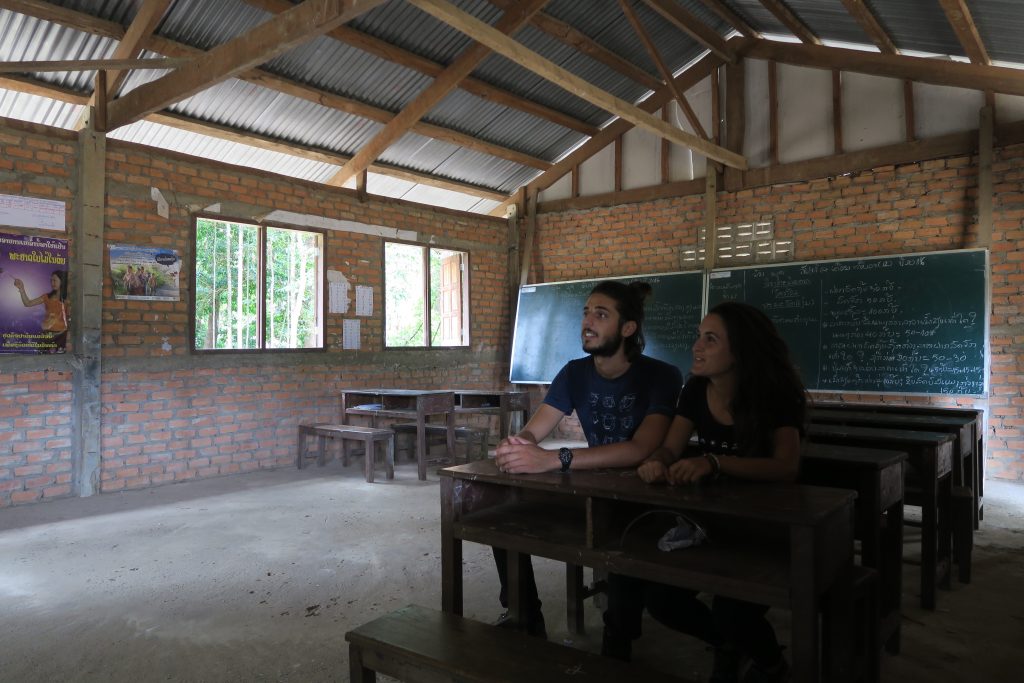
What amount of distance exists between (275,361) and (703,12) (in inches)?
220

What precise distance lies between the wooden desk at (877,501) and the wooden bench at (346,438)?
A: 12.9ft

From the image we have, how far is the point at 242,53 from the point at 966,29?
517 cm

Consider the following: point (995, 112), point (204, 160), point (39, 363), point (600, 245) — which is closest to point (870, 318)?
point (995, 112)

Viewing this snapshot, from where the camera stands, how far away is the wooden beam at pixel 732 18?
20.7 feet

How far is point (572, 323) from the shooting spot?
793 centimetres

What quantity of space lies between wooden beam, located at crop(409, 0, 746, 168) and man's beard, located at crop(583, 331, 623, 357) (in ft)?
7.69

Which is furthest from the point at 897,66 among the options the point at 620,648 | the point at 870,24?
the point at 620,648

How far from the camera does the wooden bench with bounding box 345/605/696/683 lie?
1539 mm

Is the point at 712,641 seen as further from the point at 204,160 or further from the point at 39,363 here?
the point at 204,160

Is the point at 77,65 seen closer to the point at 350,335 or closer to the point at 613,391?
the point at 350,335

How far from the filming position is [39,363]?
16.1 ft

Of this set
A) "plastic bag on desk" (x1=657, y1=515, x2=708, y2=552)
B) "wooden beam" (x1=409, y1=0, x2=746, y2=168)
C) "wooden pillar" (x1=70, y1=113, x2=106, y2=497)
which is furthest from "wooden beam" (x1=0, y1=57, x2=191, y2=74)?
"plastic bag on desk" (x1=657, y1=515, x2=708, y2=552)

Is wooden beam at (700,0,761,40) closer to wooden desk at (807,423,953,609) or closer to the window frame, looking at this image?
the window frame

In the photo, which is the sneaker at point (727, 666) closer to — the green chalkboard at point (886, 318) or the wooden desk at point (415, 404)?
the wooden desk at point (415, 404)
